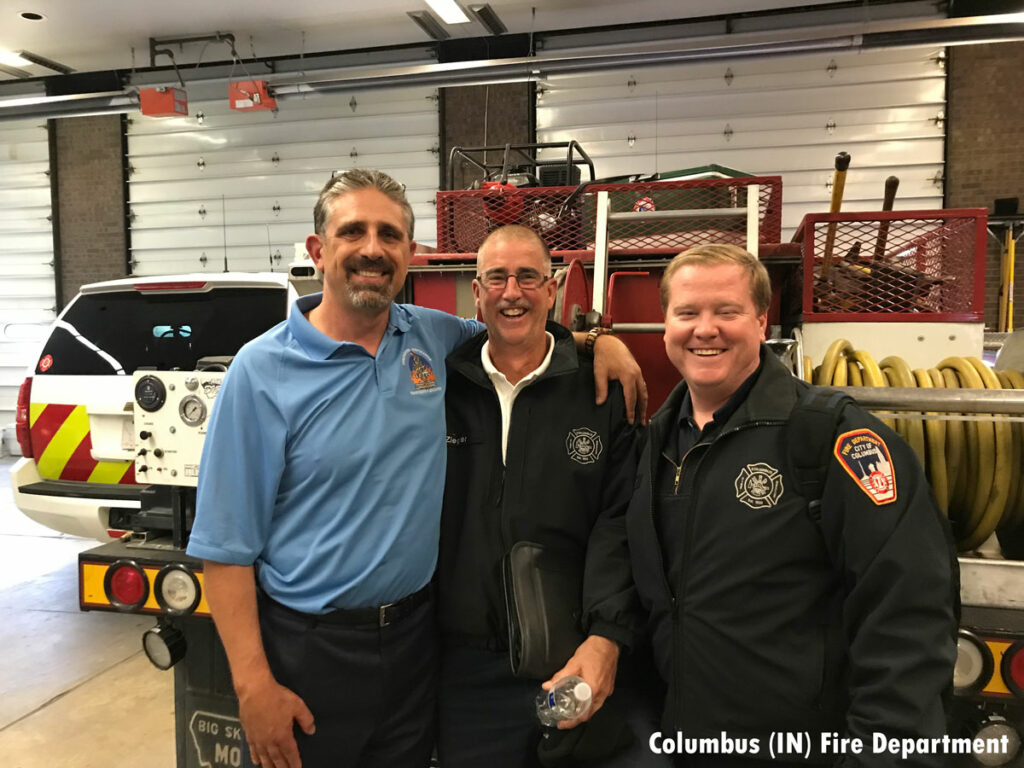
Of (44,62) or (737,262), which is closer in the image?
(737,262)

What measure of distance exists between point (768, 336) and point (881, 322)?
54cm

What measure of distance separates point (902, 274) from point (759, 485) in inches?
85.3

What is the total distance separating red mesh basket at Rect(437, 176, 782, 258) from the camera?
329cm

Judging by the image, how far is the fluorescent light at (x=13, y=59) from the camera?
971 centimetres

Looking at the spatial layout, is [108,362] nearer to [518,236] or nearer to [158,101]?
[518,236]

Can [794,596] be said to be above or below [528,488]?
below

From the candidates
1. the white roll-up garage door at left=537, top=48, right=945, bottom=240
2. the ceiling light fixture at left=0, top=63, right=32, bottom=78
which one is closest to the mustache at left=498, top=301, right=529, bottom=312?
the white roll-up garage door at left=537, top=48, right=945, bottom=240

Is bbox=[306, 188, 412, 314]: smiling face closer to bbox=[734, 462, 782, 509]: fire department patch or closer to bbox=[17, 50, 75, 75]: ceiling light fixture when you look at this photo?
bbox=[734, 462, 782, 509]: fire department patch

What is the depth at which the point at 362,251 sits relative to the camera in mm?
1778

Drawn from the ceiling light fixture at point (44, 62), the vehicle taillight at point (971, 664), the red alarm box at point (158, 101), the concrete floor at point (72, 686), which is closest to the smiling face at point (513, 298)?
the vehicle taillight at point (971, 664)

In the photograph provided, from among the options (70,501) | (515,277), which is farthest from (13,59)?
(515,277)

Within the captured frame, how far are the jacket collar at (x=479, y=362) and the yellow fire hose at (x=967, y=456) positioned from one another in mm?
829

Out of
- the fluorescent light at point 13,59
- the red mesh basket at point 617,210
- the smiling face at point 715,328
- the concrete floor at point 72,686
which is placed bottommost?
the concrete floor at point 72,686

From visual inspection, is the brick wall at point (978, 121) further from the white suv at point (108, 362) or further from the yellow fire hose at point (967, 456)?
the white suv at point (108, 362)
